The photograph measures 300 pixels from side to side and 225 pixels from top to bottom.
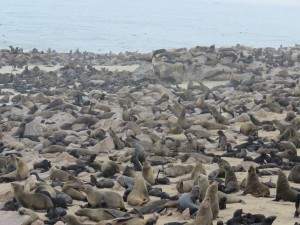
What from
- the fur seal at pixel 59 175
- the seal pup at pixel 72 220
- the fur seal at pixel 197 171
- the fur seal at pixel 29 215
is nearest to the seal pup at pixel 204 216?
the seal pup at pixel 72 220

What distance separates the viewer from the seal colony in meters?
7.64

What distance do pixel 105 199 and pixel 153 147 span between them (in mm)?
3942

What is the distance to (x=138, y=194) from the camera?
8.20m

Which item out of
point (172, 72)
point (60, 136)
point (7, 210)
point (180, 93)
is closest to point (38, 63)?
point (172, 72)

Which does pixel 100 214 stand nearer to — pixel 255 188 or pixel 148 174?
pixel 148 174

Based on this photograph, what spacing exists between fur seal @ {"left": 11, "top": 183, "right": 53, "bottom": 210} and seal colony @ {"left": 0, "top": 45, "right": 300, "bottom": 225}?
0.05 ft

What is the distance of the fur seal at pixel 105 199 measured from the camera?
7793 millimetres

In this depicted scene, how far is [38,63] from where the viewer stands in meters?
31.5

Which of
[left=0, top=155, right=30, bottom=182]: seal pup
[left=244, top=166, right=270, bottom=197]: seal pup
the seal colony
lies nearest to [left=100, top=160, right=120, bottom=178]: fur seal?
the seal colony

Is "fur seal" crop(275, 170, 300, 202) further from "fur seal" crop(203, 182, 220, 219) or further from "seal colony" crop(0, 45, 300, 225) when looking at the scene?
"fur seal" crop(203, 182, 220, 219)

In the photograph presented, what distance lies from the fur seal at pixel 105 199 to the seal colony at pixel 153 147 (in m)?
0.01

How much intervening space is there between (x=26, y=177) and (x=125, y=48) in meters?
40.8

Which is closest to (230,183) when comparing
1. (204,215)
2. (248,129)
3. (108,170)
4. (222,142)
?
(204,215)

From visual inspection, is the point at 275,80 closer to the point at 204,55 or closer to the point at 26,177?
the point at 204,55
